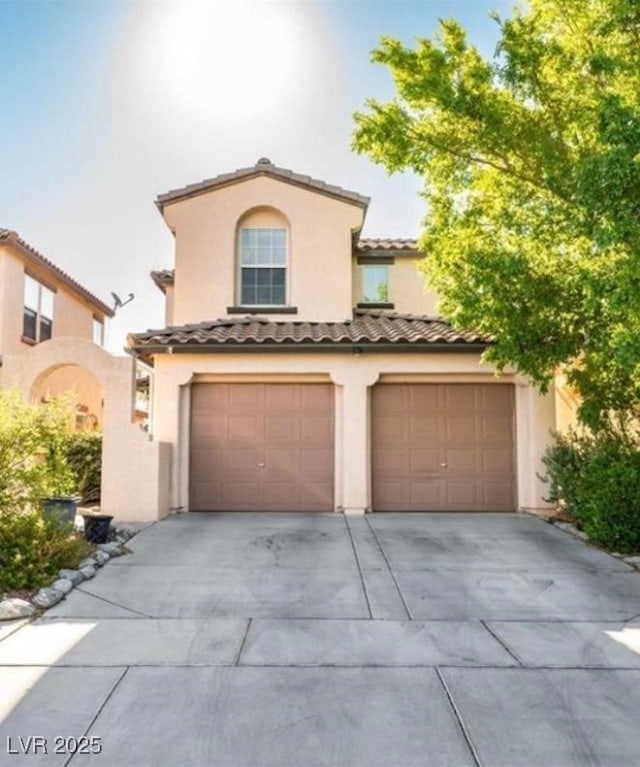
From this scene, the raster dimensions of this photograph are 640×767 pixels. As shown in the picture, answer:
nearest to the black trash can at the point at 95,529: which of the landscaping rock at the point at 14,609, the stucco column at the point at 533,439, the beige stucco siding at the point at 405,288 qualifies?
the landscaping rock at the point at 14,609

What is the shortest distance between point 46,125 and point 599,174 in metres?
12.3

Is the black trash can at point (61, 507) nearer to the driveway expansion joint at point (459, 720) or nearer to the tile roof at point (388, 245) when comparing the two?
the driveway expansion joint at point (459, 720)

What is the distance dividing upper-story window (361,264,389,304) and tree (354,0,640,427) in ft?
20.6

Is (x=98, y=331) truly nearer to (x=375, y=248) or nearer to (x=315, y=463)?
(x=375, y=248)

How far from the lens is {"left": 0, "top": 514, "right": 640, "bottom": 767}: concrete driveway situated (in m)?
3.69

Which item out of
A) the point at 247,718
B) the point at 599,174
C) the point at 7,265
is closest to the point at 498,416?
the point at 599,174

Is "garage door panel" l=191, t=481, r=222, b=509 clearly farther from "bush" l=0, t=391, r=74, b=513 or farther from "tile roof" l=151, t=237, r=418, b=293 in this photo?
"tile roof" l=151, t=237, r=418, b=293

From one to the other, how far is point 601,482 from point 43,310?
19.2m

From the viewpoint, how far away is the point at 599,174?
6527 millimetres

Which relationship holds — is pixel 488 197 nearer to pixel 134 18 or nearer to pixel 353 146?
pixel 353 146

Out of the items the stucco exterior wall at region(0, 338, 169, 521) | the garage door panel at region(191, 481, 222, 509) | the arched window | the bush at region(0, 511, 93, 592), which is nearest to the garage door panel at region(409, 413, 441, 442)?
the garage door panel at region(191, 481, 222, 509)

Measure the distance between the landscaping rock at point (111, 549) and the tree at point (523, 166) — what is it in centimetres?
692

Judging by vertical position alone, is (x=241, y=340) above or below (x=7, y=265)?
below

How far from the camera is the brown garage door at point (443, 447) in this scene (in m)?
12.4
